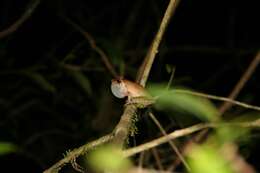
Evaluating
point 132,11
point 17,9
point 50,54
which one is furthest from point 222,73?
point 17,9

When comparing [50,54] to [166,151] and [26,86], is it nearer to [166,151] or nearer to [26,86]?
[26,86]

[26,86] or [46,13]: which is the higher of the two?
[46,13]

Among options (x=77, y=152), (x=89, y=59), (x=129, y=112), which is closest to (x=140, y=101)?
(x=129, y=112)

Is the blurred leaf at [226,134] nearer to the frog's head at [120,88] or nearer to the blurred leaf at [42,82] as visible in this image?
the frog's head at [120,88]

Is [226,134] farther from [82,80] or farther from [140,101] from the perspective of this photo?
[82,80]

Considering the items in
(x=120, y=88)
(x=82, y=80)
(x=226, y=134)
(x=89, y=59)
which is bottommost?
(x=226, y=134)

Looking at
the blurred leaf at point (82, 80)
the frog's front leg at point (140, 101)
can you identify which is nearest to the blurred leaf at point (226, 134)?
the frog's front leg at point (140, 101)

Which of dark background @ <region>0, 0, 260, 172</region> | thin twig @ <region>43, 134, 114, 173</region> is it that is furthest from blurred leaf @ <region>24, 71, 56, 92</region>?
thin twig @ <region>43, 134, 114, 173</region>

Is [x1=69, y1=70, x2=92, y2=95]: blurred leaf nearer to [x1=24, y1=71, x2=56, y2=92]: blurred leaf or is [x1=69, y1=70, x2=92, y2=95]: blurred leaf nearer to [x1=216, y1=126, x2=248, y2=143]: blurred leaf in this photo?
[x1=24, y1=71, x2=56, y2=92]: blurred leaf
